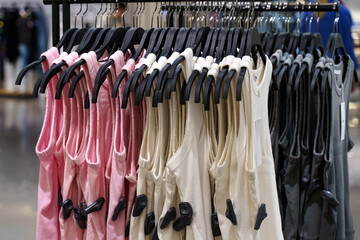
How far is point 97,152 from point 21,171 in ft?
11.1

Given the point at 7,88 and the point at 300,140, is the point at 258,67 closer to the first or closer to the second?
the point at 300,140

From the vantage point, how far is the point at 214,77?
4.63 feet

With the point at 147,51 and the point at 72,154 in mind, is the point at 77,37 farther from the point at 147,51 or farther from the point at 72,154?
the point at 72,154

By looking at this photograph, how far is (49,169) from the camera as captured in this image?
5.24 feet

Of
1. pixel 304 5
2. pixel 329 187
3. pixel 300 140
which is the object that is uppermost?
pixel 304 5

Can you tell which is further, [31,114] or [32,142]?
[31,114]

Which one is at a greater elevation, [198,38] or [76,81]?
[198,38]

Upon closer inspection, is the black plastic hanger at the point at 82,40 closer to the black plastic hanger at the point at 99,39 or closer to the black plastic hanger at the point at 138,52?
the black plastic hanger at the point at 99,39

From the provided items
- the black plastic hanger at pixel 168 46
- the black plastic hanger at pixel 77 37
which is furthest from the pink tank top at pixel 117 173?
the black plastic hanger at pixel 77 37

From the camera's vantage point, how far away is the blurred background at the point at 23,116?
3.67 m

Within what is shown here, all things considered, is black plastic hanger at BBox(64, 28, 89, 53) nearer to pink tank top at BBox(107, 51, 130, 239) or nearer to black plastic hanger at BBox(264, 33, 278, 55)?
pink tank top at BBox(107, 51, 130, 239)

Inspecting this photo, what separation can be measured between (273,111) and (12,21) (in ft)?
26.4

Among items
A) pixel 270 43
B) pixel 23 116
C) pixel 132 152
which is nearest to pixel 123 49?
pixel 132 152

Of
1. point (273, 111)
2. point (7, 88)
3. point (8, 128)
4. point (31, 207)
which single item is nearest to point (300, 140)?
point (273, 111)
